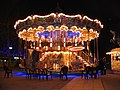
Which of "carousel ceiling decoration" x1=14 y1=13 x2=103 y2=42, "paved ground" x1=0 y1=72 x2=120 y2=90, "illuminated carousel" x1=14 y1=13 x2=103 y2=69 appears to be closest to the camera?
"paved ground" x1=0 y1=72 x2=120 y2=90

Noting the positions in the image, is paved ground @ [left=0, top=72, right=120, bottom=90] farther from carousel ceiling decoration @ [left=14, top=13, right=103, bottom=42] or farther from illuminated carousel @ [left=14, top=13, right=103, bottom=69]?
illuminated carousel @ [left=14, top=13, right=103, bottom=69]

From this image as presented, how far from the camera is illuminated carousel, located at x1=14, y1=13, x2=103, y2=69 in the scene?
26742 millimetres

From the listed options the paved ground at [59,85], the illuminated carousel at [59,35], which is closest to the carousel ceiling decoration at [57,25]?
the illuminated carousel at [59,35]

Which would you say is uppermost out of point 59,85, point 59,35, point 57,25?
point 57,25

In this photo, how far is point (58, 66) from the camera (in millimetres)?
29938

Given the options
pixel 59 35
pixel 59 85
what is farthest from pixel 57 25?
pixel 59 85

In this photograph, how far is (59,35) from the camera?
1238 inches

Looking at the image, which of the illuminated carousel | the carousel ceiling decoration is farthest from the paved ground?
the illuminated carousel

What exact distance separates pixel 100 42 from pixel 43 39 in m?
29.4

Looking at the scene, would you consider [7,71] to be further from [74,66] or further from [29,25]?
[74,66]

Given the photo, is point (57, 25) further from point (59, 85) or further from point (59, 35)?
point (59, 85)

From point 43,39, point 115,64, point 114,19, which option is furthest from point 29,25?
point 114,19

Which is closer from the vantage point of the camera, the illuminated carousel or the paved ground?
the paved ground

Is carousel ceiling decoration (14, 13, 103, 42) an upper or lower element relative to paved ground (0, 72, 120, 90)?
upper
